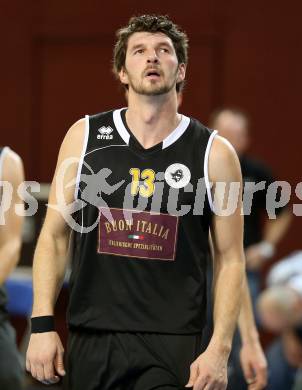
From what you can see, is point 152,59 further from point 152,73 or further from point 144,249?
point 144,249

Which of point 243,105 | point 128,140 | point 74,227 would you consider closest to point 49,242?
point 74,227

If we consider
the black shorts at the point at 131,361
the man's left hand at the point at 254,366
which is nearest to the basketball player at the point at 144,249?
the black shorts at the point at 131,361

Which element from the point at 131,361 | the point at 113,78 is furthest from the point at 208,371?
the point at 113,78

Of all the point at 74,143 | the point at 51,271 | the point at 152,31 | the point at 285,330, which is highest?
the point at 152,31

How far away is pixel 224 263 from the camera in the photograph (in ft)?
12.1

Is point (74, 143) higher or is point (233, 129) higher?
point (233, 129)

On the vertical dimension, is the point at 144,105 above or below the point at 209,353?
above

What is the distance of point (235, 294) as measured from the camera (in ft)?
11.8

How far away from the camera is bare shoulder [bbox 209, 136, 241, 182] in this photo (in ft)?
12.0

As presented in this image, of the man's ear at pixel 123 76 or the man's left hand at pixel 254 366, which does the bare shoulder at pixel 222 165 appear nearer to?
the man's ear at pixel 123 76

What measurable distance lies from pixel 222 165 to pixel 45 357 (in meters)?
1.01

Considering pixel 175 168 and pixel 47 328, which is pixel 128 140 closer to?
pixel 175 168

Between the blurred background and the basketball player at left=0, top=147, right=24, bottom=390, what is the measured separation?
3.40 m

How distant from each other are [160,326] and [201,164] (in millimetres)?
660
